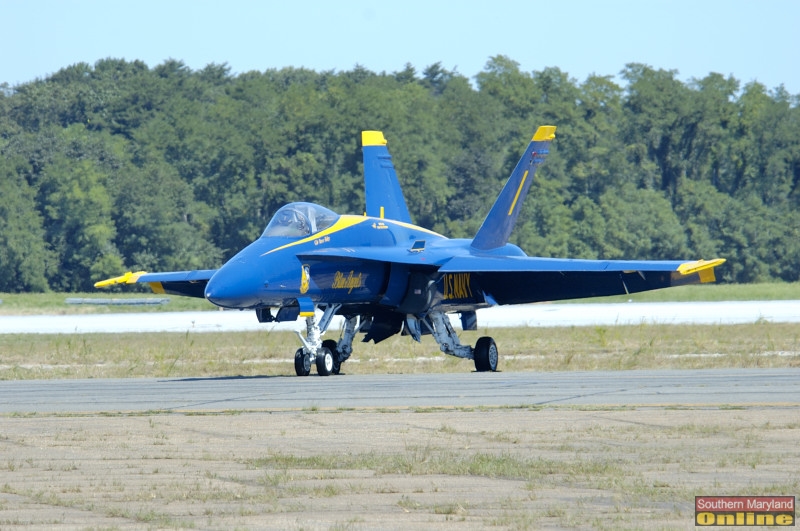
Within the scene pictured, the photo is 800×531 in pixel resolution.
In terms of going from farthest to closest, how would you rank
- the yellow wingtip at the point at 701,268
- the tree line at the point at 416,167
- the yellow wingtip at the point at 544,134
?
the tree line at the point at 416,167 → the yellow wingtip at the point at 544,134 → the yellow wingtip at the point at 701,268

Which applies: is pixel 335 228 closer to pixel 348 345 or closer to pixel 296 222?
pixel 296 222

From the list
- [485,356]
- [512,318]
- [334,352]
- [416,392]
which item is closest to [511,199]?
[485,356]

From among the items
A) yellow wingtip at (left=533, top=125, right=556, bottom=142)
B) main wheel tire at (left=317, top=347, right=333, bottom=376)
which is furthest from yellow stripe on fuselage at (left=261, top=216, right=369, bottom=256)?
yellow wingtip at (left=533, top=125, right=556, bottom=142)

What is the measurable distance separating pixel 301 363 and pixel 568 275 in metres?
5.34

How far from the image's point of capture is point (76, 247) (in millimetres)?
64500

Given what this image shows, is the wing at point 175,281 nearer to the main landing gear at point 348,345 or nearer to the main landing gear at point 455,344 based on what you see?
the main landing gear at point 348,345

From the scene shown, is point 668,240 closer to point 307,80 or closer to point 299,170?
→ point 299,170

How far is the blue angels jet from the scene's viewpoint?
1906 cm

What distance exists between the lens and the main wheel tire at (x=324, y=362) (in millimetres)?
19781

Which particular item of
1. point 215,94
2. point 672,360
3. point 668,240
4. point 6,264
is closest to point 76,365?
point 672,360

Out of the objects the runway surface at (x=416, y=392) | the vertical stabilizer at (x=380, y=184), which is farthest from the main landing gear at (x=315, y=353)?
the vertical stabilizer at (x=380, y=184)

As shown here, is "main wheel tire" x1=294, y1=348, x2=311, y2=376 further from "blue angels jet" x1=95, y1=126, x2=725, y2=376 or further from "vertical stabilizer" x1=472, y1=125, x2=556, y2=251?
"vertical stabilizer" x1=472, y1=125, x2=556, y2=251

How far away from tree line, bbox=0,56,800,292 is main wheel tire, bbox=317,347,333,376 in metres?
44.4

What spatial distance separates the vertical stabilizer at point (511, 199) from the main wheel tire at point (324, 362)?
16.2 ft
